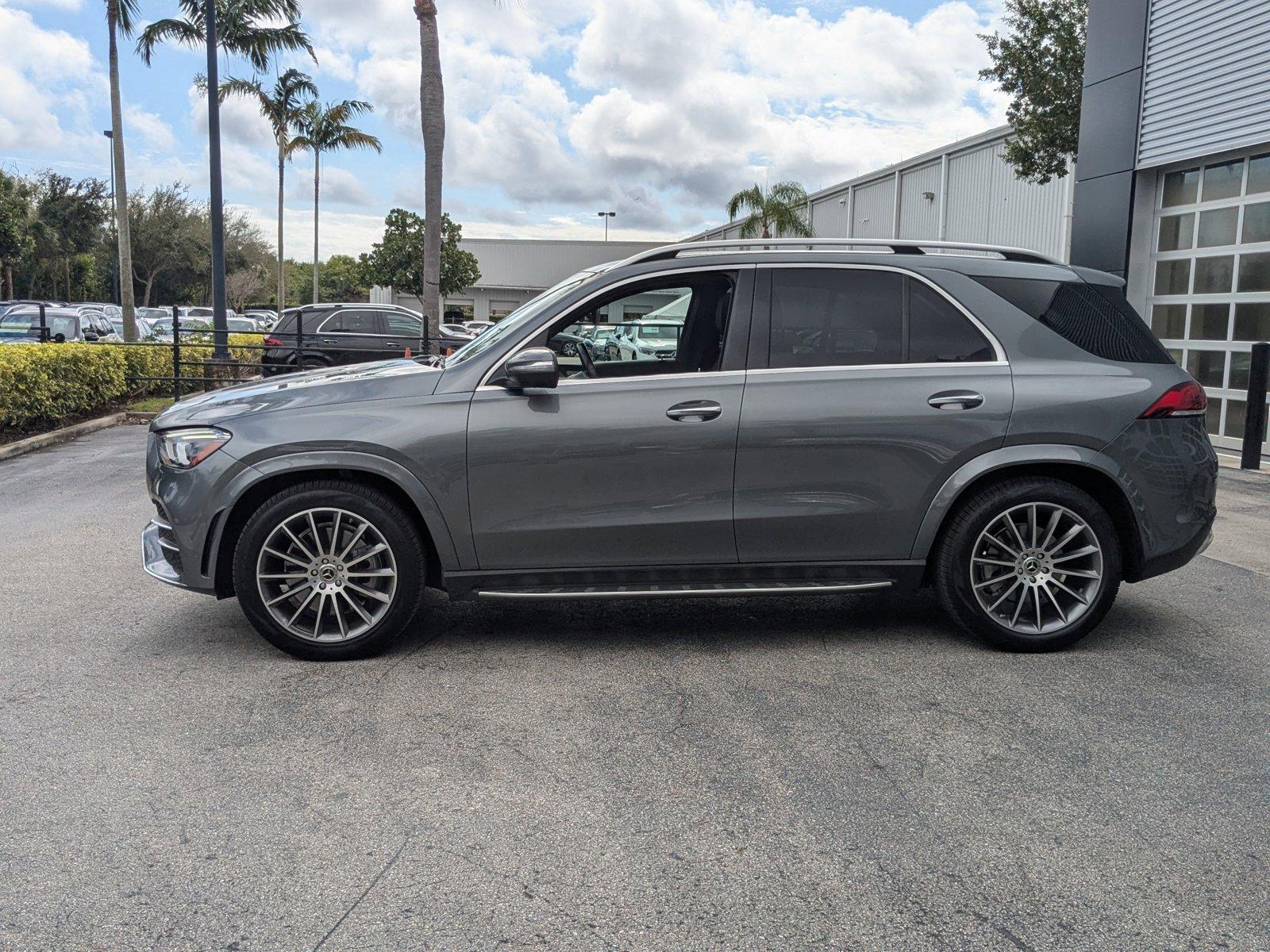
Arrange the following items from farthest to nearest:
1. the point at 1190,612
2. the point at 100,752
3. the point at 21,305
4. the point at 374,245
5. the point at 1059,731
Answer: the point at 374,245 → the point at 21,305 → the point at 1190,612 → the point at 1059,731 → the point at 100,752

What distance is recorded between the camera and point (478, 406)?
4793 mm

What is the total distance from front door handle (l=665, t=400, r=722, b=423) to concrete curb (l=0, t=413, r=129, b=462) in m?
10.1

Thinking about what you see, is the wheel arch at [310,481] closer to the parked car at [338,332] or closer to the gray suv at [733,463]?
the gray suv at [733,463]

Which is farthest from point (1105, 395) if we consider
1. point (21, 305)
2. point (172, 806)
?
point (21, 305)

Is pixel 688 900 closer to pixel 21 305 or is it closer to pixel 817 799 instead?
pixel 817 799

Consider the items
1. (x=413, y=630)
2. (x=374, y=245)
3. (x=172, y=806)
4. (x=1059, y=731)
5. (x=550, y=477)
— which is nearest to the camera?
(x=172, y=806)

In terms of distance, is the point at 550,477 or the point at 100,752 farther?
the point at 550,477

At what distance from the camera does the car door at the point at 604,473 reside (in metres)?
4.77

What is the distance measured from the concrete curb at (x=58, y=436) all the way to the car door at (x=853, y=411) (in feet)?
34.0

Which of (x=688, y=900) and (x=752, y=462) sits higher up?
(x=752, y=462)

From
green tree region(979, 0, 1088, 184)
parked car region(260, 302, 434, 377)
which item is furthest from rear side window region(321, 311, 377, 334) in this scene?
green tree region(979, 0, 1088, 184)

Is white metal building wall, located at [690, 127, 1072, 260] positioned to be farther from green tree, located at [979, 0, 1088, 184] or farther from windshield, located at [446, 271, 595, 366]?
windshield, located at [446, 271, 595, 366]

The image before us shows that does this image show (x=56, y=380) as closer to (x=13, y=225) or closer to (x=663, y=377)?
(x=663, y=377)

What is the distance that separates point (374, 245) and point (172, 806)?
56350 millimetres
